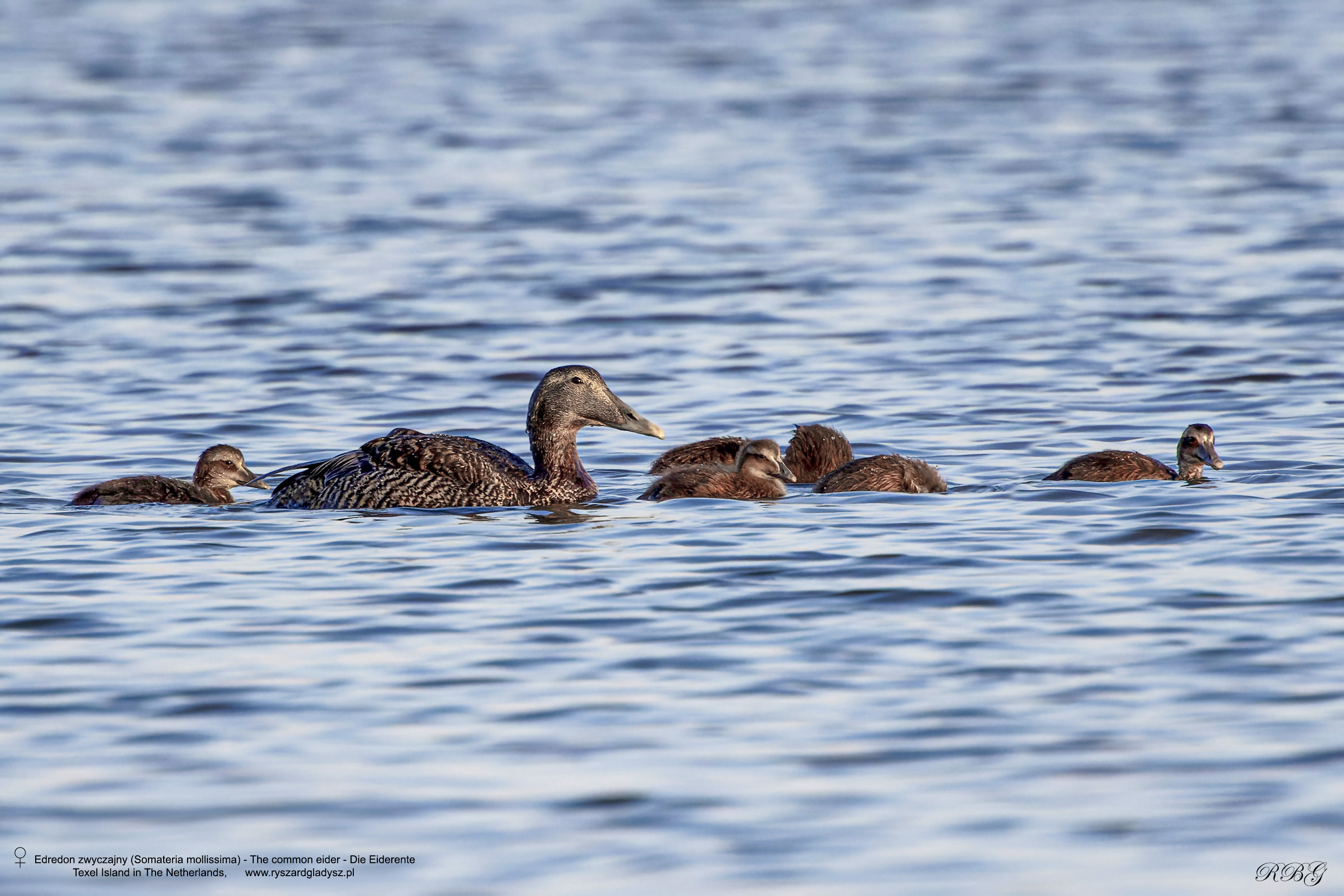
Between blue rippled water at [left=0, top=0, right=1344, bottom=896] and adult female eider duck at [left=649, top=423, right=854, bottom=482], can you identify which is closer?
blue rippled water at [left=0, top=0, right=1344, bottom=896]

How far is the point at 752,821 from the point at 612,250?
53.2 feet

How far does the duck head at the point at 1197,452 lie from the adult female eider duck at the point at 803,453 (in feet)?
6.30

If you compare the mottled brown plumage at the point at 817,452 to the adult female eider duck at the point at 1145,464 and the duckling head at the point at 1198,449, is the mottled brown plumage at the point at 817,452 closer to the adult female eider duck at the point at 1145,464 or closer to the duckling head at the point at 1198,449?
the adult female eider duck at the point at 1145,464

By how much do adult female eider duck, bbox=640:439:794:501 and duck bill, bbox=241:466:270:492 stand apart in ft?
7.59

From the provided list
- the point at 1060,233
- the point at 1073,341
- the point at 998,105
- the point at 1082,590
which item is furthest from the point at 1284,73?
the point at 1082,590

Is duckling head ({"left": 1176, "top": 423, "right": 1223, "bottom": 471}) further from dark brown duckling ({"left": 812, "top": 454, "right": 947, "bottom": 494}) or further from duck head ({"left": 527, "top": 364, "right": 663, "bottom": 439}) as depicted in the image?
duck head ({"left": 527, "top": 364, "right": 663, "bottom": 439})

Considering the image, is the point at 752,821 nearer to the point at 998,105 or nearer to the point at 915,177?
the point at 915,177

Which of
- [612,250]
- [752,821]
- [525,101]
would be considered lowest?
[752,821]

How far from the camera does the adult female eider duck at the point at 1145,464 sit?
457 inches

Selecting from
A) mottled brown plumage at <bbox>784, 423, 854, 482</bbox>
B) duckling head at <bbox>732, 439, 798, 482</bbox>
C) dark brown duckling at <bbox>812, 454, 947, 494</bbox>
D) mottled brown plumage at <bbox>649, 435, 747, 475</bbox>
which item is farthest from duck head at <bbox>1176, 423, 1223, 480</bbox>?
mottled brown plumage at <bbox>649, 435, 747, 475</bbox>

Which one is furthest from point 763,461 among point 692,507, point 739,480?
point 692,507

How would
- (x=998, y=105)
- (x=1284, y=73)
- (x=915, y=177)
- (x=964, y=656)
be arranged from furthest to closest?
(x=1284, y=73) < (x=998, y=105) < (x=915, y=177) < (x=964, y=656)

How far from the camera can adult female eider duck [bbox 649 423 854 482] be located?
12.5 meters

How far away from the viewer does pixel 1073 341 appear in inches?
682
